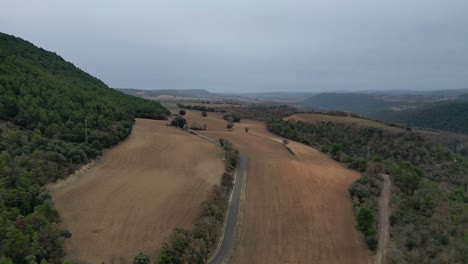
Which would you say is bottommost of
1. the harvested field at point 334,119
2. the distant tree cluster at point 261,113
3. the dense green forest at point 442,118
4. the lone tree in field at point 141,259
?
the dense green forest at point 442,118

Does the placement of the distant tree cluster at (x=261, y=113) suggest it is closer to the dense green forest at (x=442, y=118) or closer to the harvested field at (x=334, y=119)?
the harvested field at (x=334, y=119)

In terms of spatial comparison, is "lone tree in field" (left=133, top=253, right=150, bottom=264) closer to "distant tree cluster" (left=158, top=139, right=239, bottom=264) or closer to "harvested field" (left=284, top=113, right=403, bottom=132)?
"distant tree cluster" (left=158, top=139, right=239, bottom=264)

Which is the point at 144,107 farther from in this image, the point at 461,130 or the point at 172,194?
the point at 461,130

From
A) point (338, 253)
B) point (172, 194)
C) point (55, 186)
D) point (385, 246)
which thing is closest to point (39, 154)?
point (55, 186)

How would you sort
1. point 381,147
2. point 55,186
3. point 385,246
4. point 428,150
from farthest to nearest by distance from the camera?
point 381,147, point 428,150, point 55,186, point 385,246

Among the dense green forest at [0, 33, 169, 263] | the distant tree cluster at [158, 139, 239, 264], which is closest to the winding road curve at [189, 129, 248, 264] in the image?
the distant tree cluster at [158, 139, 239, 264]

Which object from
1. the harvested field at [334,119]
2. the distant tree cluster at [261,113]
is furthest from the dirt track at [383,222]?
the distant tree cluster at [261,113]

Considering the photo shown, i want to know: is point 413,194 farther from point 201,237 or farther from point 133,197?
point 133,197

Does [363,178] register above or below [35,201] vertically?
below
